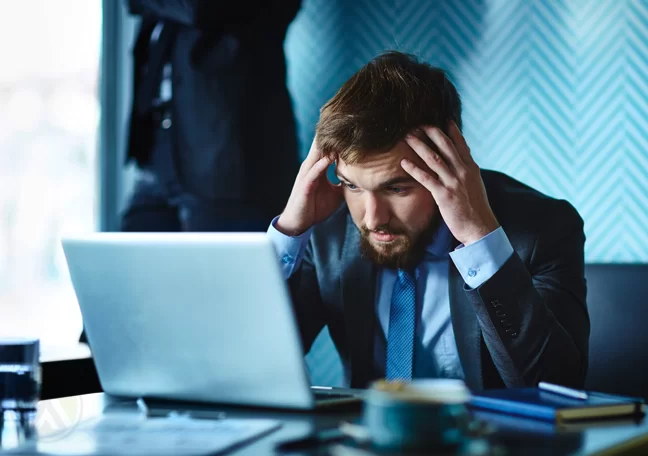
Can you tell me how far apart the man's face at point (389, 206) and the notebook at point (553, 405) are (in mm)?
598

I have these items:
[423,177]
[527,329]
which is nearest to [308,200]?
[423,177]

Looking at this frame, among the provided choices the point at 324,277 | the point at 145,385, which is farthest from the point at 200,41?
the point at 145,385

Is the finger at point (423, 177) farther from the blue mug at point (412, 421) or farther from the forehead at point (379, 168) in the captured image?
the blue mug at point (412, 421)

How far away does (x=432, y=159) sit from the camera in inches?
65.6

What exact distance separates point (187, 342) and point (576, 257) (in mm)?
985

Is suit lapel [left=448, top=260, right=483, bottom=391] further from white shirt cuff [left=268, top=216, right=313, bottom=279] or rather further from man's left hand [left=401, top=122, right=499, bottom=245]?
white shirt cuff [left=268, top=216, right=313, bottom=279]

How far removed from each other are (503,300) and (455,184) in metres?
0.29

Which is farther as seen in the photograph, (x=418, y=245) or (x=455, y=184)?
(x=418, y=245)

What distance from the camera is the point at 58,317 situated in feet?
10.3

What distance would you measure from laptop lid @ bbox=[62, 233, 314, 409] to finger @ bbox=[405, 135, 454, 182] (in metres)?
0.73

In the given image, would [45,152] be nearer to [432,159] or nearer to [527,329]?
[432,159]

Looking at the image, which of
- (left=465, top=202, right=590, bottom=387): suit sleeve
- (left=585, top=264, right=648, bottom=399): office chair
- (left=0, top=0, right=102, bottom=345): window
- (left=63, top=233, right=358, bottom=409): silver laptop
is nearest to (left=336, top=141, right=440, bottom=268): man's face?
(left=465, top=202, right=590, bottom=387): suit sleeve

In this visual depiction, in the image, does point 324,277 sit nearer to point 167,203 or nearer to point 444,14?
point 167,203

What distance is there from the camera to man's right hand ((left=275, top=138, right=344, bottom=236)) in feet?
5.99
